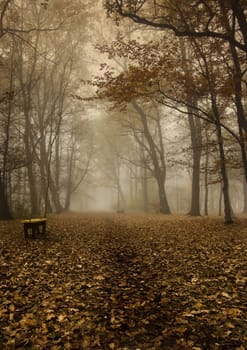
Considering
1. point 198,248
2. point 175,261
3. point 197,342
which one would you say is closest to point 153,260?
point 175,261

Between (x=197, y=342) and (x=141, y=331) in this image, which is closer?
(x=197, y=342)

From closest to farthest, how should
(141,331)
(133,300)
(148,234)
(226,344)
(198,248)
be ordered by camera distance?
(226,344) → (141,331) → (133,300) → (198,248) → (148,234)

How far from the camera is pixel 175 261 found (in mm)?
7875

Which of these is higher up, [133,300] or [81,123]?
[81,123]

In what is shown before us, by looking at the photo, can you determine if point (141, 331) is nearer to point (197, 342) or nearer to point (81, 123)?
point (197, 342)

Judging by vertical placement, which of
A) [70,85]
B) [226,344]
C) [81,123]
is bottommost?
[226,344]

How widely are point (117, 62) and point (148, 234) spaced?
18.0 meters

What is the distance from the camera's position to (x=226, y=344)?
13.2 ft

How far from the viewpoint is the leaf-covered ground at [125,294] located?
4262 millimetres

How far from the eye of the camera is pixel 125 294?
5773mm

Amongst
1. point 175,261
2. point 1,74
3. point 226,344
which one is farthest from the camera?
point 1,74

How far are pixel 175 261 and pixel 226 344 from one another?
386 cm

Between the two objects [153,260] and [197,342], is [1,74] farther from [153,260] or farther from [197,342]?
[197,342]

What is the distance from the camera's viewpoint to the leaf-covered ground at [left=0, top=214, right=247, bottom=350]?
14.0 ft
